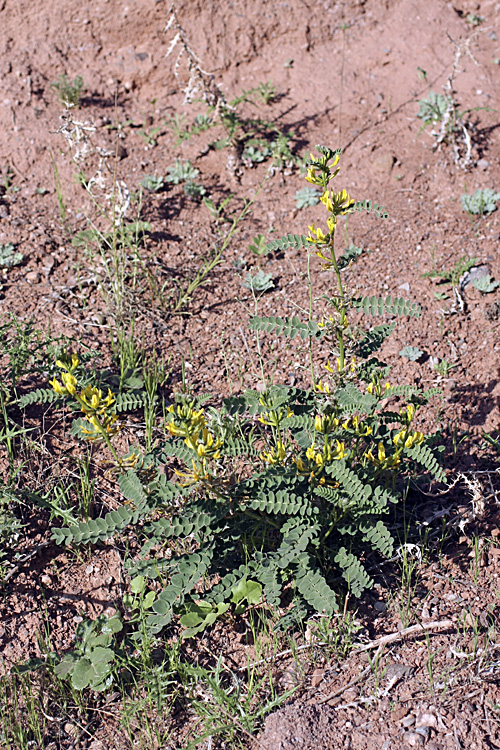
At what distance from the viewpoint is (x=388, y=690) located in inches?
89.0

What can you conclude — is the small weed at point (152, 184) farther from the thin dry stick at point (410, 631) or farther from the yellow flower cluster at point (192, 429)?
the thin dry stick at point (410, 631)

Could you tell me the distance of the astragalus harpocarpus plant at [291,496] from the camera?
2.28 metres

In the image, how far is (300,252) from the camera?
4305mm

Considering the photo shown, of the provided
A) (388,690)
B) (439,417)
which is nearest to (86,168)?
(439,417)

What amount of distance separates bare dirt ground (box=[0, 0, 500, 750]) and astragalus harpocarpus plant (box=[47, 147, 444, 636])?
0.23 metres

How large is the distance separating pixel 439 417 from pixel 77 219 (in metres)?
2.73

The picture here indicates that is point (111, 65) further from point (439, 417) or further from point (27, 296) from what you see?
point (439, 417)

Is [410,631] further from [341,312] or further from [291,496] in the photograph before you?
[341,312]

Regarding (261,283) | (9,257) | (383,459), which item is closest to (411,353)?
(261,283)

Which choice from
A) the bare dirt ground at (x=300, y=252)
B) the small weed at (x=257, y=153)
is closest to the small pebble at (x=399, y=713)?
the bare dirt ground at (x=300, y=252)

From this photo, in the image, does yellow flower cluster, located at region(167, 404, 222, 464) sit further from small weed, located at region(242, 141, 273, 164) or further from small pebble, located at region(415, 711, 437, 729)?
small weed, located at region(242, 141, 273, 164)

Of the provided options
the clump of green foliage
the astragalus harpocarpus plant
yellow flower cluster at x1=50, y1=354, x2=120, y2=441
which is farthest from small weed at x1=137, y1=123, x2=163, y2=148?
yellow flower cluster at x1=50, y1=354, x2=120, y2=441

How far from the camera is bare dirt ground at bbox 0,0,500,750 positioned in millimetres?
2324

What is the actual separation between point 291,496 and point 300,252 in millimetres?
2296
